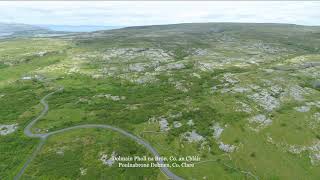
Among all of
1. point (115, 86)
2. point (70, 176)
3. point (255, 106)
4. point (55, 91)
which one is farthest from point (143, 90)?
point (70, 176)

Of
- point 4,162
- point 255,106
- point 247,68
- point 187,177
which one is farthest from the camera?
point 247,68

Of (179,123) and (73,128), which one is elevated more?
(73,128)

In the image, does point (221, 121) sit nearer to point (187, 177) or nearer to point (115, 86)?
point (187, 177)

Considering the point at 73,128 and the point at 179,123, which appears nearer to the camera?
the point at 73,128

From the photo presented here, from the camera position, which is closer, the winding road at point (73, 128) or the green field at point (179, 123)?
the winding road at point (73, 128)

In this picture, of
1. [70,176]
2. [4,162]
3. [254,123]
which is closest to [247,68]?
[254,123]

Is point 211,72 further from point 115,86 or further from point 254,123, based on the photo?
point 254,123

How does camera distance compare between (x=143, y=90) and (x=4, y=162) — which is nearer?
(x=4, y=162)

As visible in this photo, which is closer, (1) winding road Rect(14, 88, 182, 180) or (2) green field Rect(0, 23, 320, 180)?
(1) winding road Rect(14, 88, 182, 180)

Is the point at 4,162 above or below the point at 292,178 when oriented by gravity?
above

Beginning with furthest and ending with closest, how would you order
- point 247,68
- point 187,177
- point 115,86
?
point 247,68, point 115,86, point 187,177
